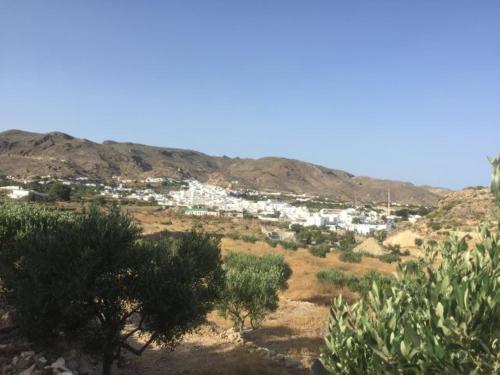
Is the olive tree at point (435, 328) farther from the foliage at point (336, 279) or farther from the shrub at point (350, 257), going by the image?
the shrub at point (350, 257)

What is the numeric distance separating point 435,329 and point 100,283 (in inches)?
326

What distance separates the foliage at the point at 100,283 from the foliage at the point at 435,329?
5869 mm

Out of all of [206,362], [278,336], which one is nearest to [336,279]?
[278,336]

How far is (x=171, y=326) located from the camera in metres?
11.0

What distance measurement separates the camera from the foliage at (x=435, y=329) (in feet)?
14.7

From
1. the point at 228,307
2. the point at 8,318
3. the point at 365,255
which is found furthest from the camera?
the point at 365,255

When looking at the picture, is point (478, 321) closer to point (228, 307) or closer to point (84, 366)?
point (84, 366)

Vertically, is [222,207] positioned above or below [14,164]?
below

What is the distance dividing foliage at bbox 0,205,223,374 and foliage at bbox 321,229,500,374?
5.87m

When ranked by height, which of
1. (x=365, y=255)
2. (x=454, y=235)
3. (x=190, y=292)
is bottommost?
(x=365, y=255)

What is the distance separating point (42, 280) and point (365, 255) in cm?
4996

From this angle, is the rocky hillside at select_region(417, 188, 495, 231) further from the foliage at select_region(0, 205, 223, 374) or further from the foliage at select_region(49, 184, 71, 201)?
the foliage at select_region(49, 184, 71, 201)

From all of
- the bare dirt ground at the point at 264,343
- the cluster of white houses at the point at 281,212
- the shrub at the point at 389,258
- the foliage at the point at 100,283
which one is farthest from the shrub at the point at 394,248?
the foliage at the point at 100,283

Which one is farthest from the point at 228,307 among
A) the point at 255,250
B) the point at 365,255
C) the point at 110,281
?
the point at 365,255
